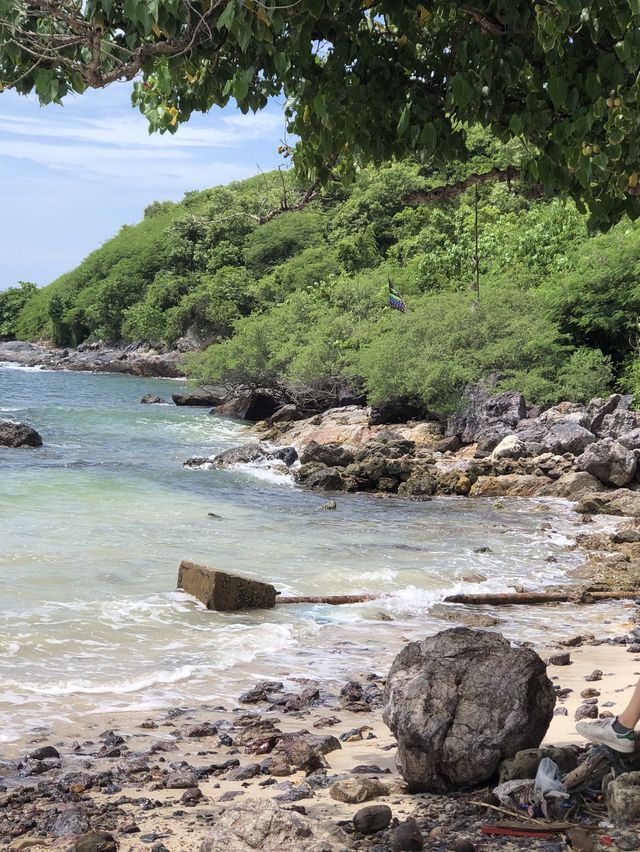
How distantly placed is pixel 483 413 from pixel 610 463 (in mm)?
5718

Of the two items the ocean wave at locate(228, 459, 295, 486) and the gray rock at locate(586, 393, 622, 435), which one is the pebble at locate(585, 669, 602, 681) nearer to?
the ocean wave at locate(228, 459, 295, 486)

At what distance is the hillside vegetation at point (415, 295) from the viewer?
26719mm

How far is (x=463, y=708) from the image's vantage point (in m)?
5.05

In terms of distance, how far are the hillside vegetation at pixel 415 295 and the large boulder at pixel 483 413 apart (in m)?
0.85

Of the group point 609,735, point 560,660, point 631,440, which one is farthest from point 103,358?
point 609,735

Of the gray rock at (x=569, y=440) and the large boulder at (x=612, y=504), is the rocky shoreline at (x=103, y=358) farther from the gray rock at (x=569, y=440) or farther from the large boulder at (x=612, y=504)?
the large boulder at (x=612, y=504)

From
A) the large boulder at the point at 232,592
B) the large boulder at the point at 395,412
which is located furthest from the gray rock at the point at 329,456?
the large boulder at the point at 232,592

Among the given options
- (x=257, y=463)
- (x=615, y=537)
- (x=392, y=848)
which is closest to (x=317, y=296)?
(x=257, y=463)

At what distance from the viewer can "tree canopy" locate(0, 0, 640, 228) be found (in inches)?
198

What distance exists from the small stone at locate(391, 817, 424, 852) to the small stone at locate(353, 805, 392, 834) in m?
0.18

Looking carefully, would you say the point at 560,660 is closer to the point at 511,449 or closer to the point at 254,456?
the point at 511,449

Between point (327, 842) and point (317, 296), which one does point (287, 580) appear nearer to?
point (327, 842)

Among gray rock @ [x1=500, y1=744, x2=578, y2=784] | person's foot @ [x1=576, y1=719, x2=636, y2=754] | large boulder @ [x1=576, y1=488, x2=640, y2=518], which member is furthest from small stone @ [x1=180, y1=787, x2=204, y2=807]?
large boulder @ [x1=576, y1=488, x2=640, y2=518]

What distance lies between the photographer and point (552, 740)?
5.68 m
